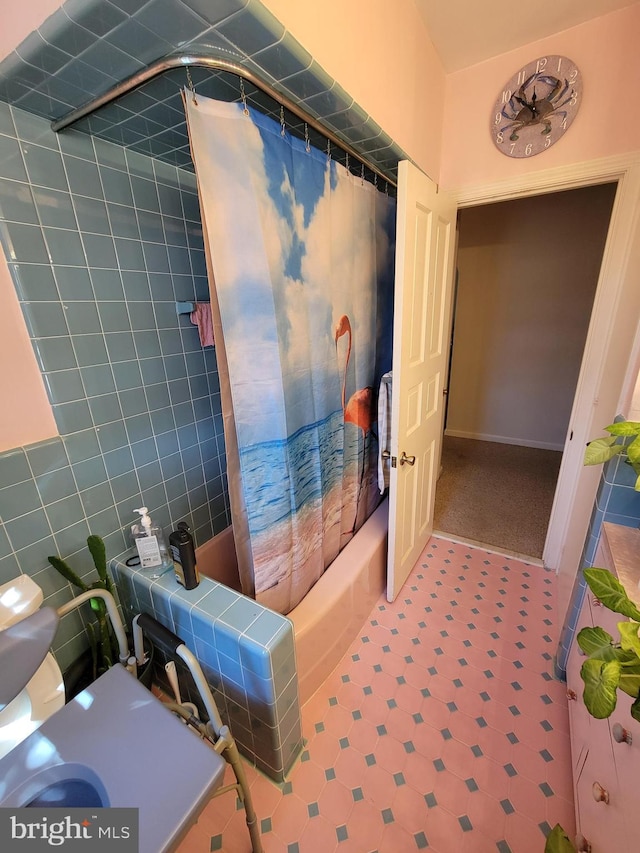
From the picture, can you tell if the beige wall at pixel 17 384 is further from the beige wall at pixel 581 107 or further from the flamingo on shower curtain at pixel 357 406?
the beige wall at pixel 581 107

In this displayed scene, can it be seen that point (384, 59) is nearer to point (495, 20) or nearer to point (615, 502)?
point (495, 20)

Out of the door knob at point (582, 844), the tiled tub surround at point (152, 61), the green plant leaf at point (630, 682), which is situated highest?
the tiled tub surround at point (152, 61)

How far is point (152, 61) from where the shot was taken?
29.0 inches

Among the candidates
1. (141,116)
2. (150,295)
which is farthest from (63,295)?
(141,116)

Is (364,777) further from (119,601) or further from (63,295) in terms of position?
(63,295)

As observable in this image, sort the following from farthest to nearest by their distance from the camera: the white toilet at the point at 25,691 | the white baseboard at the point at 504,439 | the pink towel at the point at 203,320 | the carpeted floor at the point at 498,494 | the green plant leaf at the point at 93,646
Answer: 1. the white baseboard at the point at 504,439
2. the carpeted floor at the point at 498,494
3. the pink towel at the point at 203,320
4. the green plant leaf at the point at 93,646
5. the white toilet at the point at 25,691

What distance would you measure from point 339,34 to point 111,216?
850 millimetres

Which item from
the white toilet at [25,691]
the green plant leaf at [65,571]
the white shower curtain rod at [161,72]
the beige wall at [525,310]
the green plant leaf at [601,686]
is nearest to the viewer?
the green plant leaf at [601,686]

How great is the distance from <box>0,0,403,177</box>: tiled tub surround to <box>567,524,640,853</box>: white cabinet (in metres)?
1.50

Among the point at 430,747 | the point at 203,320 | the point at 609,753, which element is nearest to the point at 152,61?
the point at 203,320

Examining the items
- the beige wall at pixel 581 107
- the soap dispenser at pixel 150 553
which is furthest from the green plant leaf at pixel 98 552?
the beige wall at pixel 581 107

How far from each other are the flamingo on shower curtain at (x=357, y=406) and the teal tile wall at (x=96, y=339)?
62 centimetres

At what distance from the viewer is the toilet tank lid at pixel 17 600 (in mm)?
878

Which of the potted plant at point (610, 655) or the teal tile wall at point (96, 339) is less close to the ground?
the teal tile wall at point (96, 339)
